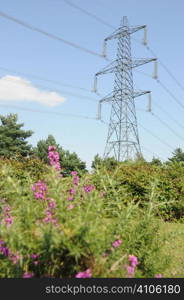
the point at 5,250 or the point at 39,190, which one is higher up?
the point at 39,190

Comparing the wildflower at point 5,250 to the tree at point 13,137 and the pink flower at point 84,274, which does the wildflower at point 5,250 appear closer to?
the pink flower at point 84,274

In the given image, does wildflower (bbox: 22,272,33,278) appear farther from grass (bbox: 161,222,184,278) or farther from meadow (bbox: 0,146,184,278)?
grass (bbox: 161,222,184,278)

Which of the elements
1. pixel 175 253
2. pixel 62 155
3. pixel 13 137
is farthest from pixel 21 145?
pixel 175 253

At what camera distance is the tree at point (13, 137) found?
144ft

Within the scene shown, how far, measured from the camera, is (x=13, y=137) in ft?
151

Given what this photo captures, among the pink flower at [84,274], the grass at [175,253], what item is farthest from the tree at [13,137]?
the pink flower at [84,274]

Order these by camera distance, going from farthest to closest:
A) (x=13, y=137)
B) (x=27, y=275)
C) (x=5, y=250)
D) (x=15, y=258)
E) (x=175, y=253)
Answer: (x=13, y=137) < (x=175, y=253) < (x=5, y=250) < (x=15, y=258) < (x=27, y=275)

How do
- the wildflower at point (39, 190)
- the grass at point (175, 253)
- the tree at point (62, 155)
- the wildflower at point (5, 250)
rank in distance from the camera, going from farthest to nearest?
1. the tree at point (62, 155)
2. the grass at point (175, 253)
3. the wildflower at point (39, 190)
4. the wildflower at point (5, 250)

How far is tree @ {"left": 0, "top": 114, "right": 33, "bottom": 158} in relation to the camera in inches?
1727

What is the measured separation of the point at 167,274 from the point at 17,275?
2661mm

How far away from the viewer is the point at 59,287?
8.56ft

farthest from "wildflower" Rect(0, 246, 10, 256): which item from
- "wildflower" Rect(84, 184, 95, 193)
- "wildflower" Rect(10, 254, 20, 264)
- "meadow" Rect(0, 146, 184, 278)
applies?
"wildflower" Rect(84, 184, 95, 193)

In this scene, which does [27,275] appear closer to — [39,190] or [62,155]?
[39,190]

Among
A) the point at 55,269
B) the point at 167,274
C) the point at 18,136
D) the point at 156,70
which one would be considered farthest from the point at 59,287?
the point at 18,136
